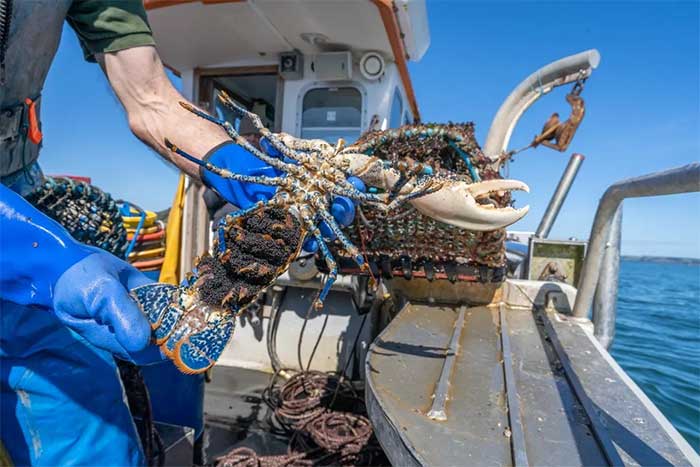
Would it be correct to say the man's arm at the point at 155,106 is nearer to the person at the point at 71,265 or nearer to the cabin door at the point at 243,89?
the person at the point at 71,265

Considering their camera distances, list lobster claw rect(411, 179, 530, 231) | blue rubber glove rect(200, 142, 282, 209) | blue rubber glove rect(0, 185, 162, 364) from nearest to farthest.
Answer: blue rubber glove rect(0, 185, 162, 364) < lobster claw rect(411, 179, 530, 231) < blue rubber glove rect(200, 142, 282, 209)

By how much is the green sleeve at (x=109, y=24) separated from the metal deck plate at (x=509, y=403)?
6.17 ft

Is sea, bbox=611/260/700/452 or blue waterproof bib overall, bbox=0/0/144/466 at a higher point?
blue waterproof bib overall, bbox=0/0/144/466

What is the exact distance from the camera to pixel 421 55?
477 centimetres

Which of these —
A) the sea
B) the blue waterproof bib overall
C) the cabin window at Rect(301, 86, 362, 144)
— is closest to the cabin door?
the cabin window at Rect(301, 86, 362, 144)

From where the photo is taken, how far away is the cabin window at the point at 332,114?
14.8 feet

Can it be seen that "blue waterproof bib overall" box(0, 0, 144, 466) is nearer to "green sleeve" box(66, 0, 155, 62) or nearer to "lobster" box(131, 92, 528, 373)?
"green sleeve" box(66, 0, 155, 62)

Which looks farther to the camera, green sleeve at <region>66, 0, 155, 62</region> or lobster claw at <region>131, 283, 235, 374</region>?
green sleeve at <region>66, 0, 155, 62</region>

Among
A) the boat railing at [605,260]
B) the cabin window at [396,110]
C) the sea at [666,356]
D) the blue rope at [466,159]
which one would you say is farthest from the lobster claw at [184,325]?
the sea at [666,356]

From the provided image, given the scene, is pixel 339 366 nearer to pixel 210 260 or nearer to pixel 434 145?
pixel 434 145

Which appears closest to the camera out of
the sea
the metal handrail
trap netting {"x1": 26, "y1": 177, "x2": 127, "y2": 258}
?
trap netting {"x1": 26, "y1": 177, "x2": 127, "y2": 258}

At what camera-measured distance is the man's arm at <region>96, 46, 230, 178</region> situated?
1848 millimetres

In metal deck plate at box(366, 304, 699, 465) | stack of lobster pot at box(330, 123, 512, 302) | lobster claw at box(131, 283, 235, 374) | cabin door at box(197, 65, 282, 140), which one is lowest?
metal deck plate at box(366, 304, 699, 465)

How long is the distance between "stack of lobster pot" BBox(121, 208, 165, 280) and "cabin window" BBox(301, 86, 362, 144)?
190 cm
